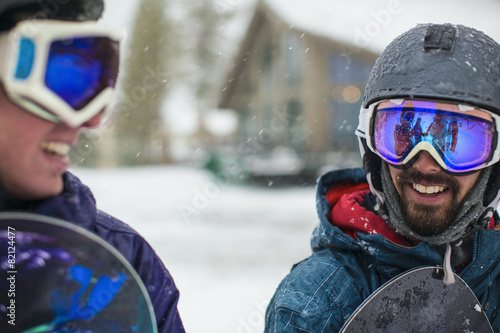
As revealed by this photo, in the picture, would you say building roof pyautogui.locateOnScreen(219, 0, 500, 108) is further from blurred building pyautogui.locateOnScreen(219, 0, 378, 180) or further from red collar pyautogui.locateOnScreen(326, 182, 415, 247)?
red collar pyautogui.locateOnScreen(326, 182, 415, 247)

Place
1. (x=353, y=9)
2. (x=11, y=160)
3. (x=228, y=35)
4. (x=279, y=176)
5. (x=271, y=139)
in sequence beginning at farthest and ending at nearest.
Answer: (x=228, y=35), (x=271, y=139), (x=353, y=9), (x=279, y=176), (x=11, y=160)

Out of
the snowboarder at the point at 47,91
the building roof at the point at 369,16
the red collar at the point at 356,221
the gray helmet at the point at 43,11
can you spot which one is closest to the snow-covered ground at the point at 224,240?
the red collar at the point at 356,221

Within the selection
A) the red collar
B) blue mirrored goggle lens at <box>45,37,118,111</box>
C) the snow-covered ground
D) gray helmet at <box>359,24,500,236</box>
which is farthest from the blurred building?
blue mirrored goggle lens at <box>45,37,118,111</box>

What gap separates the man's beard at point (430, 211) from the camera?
6.39ft

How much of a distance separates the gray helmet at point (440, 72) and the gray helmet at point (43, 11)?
52.4 inches

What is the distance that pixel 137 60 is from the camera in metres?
34.5

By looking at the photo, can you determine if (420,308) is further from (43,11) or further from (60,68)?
(43,11)

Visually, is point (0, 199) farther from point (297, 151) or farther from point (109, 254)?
point (297, 151)

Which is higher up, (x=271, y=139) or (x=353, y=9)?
(x=353, y=9)

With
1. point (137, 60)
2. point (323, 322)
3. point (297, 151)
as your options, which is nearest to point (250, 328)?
point (323, 322)

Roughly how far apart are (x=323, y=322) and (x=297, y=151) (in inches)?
787

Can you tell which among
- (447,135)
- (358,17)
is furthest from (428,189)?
(358,17)

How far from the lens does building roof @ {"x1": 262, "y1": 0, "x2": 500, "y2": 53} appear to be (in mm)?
15445

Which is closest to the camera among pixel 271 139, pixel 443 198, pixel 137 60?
pixel 443 198
